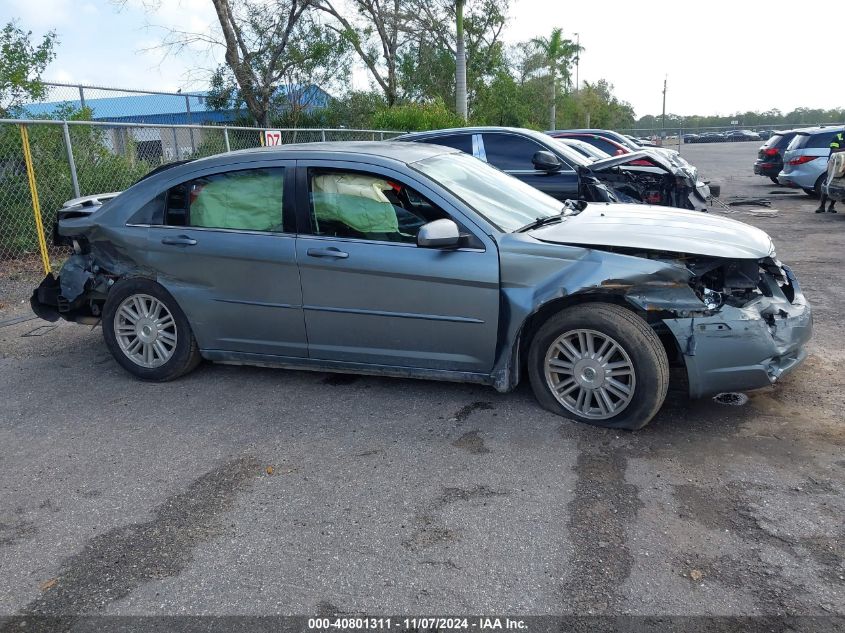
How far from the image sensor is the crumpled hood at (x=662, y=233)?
420 centimetres

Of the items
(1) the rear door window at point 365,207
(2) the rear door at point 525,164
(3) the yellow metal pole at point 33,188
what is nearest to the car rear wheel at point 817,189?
(2) the rear door at point 525,164

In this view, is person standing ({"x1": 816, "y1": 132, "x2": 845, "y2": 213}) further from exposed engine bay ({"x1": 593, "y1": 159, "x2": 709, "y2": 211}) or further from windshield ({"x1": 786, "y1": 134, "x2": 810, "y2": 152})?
exposed engine bay ({"x1": 593, "y1": 159, "x2": 709, "y2": 211})

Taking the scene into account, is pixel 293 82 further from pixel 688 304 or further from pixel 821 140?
pixel 688 304

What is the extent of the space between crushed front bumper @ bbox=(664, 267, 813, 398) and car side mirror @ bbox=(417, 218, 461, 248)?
132cm

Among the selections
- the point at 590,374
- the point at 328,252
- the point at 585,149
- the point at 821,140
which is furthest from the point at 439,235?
the point at 821,140

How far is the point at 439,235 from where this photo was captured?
14.1 feet

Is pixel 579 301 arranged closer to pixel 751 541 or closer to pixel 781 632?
pixel 751 541

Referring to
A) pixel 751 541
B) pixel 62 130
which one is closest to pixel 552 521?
pixel 751 541

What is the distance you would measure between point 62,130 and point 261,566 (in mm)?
8168

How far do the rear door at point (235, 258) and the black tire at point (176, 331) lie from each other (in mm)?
82

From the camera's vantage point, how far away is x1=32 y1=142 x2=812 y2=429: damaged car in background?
4.15 metres

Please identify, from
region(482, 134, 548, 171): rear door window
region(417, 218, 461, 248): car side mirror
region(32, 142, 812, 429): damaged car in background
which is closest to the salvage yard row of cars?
region(482, 134, 548, 171): rear door window

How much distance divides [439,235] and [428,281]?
318 mm

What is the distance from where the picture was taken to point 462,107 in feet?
84.2
